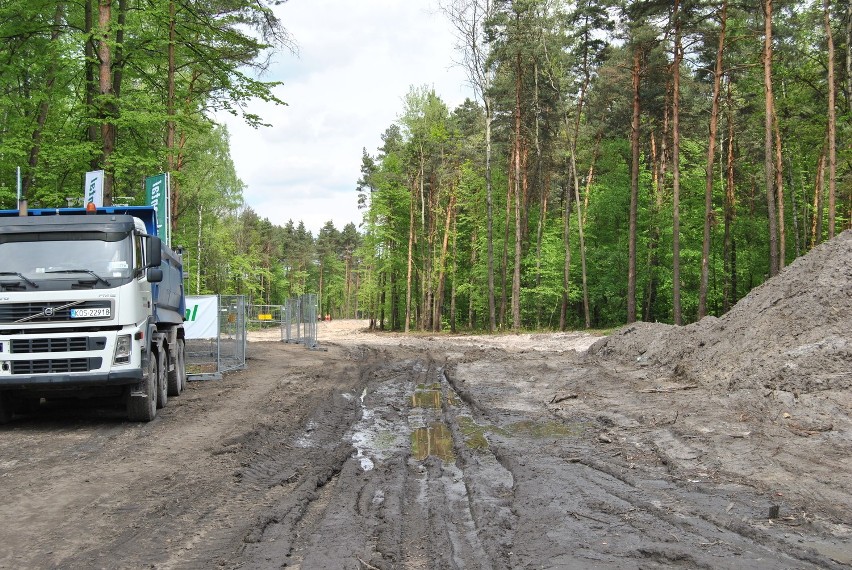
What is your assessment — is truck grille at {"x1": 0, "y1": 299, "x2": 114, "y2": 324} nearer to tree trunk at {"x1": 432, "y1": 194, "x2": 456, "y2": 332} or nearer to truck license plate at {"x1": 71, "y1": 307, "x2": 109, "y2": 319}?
truck license plate at {"x1": 71, "y1": 307, "x2": 109, "y2": 319}

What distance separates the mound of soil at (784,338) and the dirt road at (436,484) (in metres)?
0.66

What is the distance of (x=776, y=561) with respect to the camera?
4.34 meters

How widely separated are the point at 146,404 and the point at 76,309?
192 centimetres

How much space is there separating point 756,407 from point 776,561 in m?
5.98

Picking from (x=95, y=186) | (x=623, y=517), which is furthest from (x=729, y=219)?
(x=623, y=517)

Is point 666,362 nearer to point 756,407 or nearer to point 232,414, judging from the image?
point 756,407

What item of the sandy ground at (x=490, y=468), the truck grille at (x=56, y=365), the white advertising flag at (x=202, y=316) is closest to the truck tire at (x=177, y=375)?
the sandy ground at (x=490, y=468)

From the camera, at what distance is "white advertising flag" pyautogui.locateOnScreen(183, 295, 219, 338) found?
16391mm

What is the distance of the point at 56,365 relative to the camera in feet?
29.1

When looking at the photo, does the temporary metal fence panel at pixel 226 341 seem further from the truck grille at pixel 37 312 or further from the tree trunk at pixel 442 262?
the tree trunk at pixel 442 262

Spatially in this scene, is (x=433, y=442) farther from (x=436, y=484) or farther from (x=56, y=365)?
(x=56, y=365)

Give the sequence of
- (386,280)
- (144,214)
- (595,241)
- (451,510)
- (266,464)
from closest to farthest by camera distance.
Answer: (451,510) → (266,464) → (144,214) → (595,241) → (386,280)

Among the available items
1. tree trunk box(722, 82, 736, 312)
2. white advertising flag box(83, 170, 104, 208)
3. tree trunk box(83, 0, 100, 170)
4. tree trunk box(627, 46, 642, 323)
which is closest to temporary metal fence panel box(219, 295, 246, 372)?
white advertising flag box(83, 170, 104, 208)

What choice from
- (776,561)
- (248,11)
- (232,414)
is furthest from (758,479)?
(248,11)
